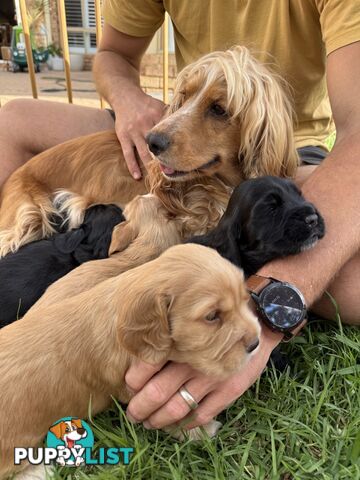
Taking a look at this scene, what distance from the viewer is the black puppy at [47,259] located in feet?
6.57

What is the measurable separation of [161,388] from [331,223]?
2.91ft

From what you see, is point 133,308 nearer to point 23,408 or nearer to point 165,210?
point 23,408

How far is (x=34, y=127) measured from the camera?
300cm

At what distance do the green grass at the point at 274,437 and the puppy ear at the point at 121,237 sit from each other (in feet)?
2.37

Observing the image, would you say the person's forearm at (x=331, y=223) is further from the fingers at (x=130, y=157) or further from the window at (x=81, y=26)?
the window at (x=81, y=26)

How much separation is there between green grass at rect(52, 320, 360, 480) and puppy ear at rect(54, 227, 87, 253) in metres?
0.81

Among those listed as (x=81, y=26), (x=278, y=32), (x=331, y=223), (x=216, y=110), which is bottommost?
(x=81, y=26)

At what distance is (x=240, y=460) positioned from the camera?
4.80ft

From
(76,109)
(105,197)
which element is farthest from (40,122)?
(105,197)

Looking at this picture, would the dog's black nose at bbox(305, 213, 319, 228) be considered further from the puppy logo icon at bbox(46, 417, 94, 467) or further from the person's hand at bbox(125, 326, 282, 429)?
the puppy logo icon at bbox(46, 417, 94, 467)

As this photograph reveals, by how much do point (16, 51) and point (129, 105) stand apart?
1006cm

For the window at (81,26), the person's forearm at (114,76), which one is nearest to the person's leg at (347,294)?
the person's forearm at (114,76)

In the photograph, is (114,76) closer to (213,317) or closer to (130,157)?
(130,157)

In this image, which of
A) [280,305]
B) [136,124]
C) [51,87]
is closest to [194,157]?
[136,124]
